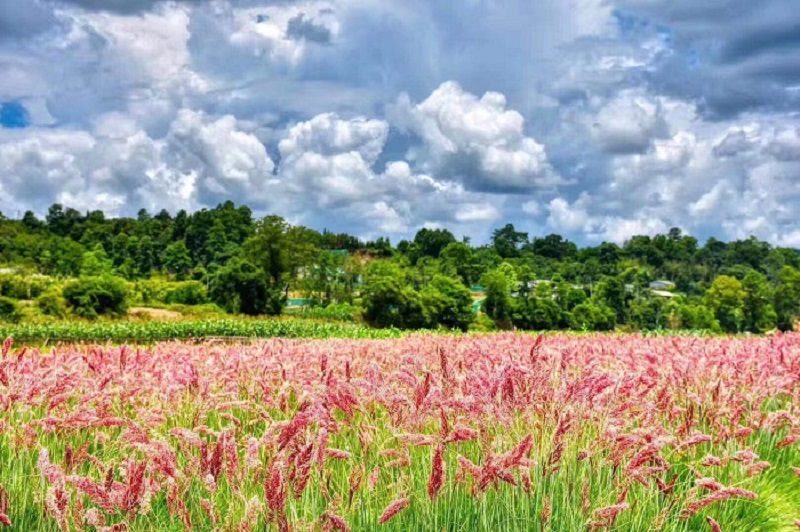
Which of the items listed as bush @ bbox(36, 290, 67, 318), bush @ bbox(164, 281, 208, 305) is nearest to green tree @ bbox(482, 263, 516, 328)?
bush @ bbox(164, 281, 208, 305)

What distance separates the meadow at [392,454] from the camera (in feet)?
10.3

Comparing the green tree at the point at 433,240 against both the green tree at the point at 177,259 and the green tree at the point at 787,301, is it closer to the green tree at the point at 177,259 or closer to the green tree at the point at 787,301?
the green tree at the point at 177,259

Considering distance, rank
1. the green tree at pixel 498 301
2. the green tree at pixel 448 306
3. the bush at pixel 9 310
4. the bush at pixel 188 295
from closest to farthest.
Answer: the bush at pixel 9 310, the green tree at pixel 448 306, the bush at pixel 188 295, the green tree at pixel 498 301

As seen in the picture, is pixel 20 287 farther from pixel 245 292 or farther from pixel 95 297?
pixel 245 292

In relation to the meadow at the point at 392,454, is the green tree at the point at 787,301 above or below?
above

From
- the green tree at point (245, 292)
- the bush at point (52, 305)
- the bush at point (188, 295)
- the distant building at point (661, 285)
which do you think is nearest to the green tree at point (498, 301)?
the green tree at point (245, 292)

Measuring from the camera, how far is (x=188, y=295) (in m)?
47.5

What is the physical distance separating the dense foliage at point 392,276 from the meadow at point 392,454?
31.9m

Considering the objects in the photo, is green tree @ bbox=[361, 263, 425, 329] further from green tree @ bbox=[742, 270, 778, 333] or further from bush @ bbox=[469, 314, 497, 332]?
green tree @ bbox=[742, 270, 778, 333]

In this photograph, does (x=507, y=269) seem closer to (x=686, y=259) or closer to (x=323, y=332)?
(x=323, y=332)

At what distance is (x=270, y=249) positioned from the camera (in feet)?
185

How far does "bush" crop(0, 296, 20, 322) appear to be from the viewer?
32.8m

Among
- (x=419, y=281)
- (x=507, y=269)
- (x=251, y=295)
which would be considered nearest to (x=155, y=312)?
(x=251, y=295)

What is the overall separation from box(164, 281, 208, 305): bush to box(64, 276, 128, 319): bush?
951 cm
